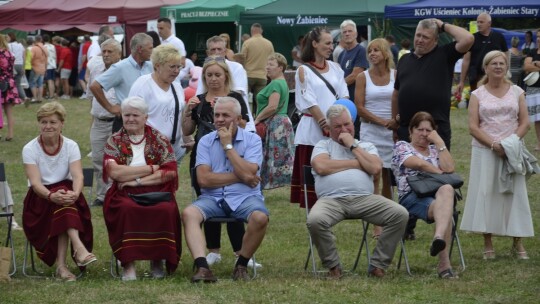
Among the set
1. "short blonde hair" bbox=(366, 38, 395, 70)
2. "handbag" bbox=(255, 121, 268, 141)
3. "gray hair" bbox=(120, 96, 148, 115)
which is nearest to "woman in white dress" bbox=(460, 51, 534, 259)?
"short blonde hair" bbox=(366, 38, 395, 70)

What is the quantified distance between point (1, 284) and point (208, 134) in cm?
174

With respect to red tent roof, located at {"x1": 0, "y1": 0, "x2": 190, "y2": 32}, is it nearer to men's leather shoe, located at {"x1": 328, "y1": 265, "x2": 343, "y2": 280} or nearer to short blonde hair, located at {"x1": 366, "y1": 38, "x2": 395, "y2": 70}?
short blonde hair, located at {"x1": 366, "y1": 38, "x2": 395, "y2": 70}

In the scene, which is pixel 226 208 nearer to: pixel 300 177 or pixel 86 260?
pixel 86 260

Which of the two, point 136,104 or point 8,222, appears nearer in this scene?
point 136,104

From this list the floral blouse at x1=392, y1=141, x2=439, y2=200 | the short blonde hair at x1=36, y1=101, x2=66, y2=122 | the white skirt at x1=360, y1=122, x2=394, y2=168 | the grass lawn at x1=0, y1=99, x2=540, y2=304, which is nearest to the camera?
the grass lawn at x1=0, y1=99, x2=540, y2=304

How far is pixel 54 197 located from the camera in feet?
22.7

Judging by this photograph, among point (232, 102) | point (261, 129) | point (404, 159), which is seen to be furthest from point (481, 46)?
point (232, 102)

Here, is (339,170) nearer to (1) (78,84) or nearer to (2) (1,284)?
(2) (1,284)

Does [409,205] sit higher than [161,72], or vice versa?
[161,72]

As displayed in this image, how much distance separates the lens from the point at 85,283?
263 inches

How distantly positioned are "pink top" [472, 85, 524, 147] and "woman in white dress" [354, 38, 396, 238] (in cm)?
91

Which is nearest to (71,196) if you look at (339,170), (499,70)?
(339,170)

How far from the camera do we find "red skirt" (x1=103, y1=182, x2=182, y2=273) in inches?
268

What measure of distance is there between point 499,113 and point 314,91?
144 centimetres
